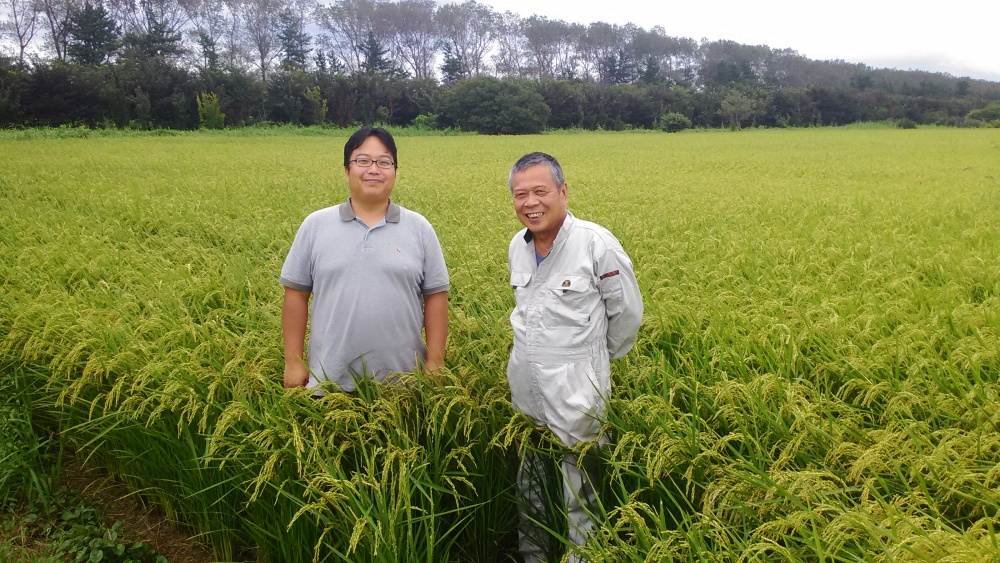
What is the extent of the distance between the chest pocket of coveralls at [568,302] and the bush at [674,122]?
144 feet

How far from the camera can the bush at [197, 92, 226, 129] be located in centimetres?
3166

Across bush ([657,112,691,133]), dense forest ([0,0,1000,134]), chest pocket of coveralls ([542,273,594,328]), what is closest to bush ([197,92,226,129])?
dense forest ([0,0,1000,134])

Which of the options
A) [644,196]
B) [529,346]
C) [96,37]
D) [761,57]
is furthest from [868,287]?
[761,57]

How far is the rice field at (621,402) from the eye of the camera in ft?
6.01

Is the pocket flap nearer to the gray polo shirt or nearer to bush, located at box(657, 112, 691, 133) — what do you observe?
the gray polo shirt

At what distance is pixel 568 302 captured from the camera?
2.14 meters


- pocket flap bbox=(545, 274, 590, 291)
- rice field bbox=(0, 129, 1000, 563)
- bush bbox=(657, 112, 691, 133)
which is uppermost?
Answer: bush bbox=(657, 112, 691, 133)

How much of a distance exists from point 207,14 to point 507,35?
29667mm

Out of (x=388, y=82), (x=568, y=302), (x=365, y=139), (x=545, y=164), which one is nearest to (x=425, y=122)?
(x=388, y=82)

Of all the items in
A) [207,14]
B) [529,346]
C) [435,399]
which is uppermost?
[207,14]

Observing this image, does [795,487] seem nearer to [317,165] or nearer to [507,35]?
[317,165]

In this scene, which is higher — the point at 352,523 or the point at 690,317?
the point at 690,317

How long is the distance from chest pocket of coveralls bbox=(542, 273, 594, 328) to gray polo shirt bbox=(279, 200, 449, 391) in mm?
589

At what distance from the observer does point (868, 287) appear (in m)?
3.63
